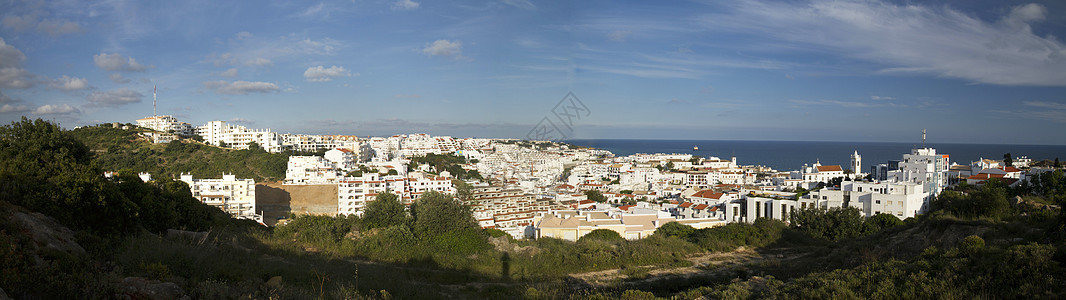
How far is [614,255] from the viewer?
10328 millimetres

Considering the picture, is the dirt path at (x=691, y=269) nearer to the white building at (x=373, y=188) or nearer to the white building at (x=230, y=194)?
the white building at (x=373, y=188)

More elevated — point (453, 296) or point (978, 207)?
point (978, 207)

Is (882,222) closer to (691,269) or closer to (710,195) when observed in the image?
(691,269)

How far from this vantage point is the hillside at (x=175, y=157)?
34.7 metres

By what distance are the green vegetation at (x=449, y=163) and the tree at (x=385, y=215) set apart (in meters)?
25.6

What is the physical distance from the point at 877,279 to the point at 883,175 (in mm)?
30049

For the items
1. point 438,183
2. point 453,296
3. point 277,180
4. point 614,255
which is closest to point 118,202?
point 453,296

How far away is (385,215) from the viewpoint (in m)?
12.4

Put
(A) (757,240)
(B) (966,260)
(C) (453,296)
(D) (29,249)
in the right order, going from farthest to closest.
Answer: (A) (757,240) < (C) (453,296) < (B) (966,260) < (D) (29,249)

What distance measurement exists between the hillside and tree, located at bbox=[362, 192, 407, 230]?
82.8 ft

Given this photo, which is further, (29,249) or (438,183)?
(438,183)

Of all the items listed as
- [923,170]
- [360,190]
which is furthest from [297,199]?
[923,170]

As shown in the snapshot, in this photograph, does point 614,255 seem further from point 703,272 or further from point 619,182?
point 619,182

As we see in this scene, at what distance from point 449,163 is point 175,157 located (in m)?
20.9
